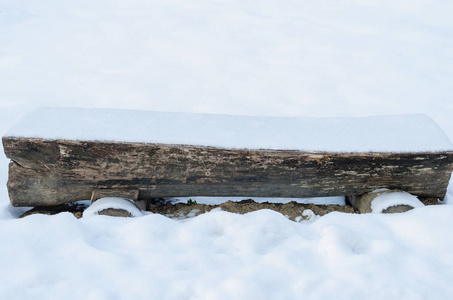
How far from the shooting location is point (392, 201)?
2.92m

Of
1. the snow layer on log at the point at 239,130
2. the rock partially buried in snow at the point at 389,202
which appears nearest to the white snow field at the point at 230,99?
the snow layer on log at the point at 239,130

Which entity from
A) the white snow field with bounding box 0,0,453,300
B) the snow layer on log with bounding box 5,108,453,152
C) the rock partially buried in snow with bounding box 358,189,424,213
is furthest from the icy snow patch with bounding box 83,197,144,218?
the rock partially buried in snow with bounding box 358,189,424,213

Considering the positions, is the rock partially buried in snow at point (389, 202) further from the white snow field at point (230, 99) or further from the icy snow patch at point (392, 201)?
the white snow field at point (230, 99)

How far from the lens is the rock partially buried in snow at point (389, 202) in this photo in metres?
2.91

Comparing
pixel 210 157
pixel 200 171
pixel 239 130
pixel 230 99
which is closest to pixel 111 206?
pixel 200 171

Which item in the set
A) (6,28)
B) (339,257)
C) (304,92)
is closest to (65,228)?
(339,257)

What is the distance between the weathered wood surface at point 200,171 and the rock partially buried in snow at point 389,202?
54 millimetres

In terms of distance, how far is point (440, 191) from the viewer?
3053 mm

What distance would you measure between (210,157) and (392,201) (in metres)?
1.33

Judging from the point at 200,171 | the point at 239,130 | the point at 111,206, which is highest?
the point at 239,130

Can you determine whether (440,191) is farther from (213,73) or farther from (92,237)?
(213,73)

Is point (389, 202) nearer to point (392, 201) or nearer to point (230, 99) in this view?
point (392, 201)

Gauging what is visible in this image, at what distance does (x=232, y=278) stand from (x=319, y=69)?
14.4 ft

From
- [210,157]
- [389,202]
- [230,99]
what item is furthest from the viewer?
[230,99]
